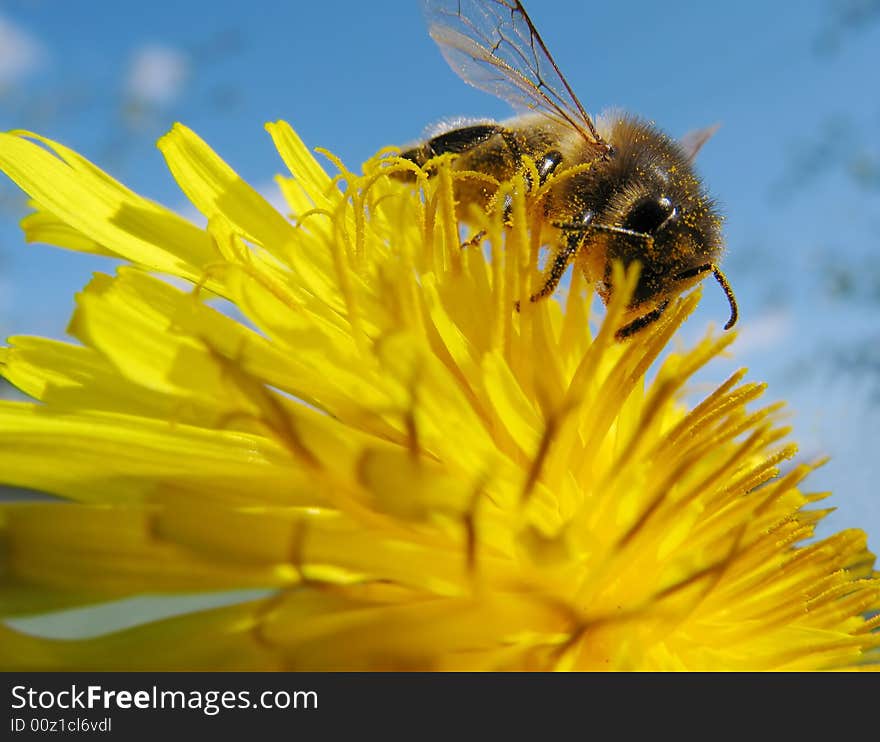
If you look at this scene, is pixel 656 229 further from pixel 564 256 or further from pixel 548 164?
pixel 548 164

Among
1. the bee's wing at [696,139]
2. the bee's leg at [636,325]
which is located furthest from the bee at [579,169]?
the bee's wing at [696,139]

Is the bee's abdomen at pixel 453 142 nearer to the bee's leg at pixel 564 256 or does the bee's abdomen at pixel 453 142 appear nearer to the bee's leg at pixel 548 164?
the bee's leg at pixel 548 164

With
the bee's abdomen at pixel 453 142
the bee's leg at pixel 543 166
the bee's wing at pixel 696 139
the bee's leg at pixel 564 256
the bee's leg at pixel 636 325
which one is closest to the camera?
the bee's leg at pixel 564 256

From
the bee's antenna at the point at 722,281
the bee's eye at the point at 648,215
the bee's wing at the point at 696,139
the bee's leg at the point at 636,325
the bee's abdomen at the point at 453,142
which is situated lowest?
the bee's leg at the point at 636,325

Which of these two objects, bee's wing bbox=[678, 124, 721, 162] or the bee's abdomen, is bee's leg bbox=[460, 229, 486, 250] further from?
bee's wing bbox=[678, 124, 721, 162]
